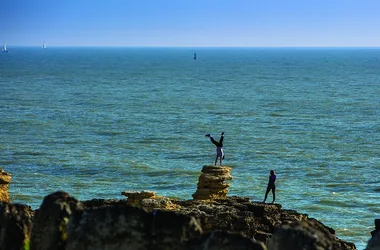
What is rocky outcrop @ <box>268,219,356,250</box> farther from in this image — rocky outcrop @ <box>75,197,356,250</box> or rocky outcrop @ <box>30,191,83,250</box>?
rocky outcrop @ <box>30,191,83,250</box>

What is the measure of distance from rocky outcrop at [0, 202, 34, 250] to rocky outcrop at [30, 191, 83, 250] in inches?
6.4

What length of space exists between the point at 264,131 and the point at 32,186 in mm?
35877

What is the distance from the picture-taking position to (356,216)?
168 ft

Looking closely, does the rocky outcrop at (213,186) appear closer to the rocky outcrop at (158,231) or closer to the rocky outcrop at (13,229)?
the rocky outcrop at (13,229)

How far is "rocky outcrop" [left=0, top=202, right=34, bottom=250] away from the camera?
14.6m

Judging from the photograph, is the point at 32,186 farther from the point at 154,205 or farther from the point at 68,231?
the point at 68,231

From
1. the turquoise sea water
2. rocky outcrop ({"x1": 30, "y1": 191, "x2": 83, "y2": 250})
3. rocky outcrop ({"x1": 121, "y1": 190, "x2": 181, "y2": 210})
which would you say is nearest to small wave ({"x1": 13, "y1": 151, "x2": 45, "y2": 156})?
the turquoise sea water

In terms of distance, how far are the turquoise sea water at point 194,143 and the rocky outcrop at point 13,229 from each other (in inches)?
1208

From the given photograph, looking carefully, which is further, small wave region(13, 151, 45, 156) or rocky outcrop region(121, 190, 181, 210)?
small wave region(13, 151, 45, 156)

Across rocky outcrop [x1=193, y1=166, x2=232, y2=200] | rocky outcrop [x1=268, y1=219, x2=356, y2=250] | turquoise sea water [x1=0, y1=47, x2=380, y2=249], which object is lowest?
turquoise sea water [x1=0, y1=47, x2=380, y2=249]

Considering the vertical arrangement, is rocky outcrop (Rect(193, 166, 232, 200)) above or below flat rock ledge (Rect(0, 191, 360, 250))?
below

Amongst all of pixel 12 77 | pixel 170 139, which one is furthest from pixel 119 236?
pixel 12 77

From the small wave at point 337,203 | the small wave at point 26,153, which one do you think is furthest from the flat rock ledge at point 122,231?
the small wave at point 26,153

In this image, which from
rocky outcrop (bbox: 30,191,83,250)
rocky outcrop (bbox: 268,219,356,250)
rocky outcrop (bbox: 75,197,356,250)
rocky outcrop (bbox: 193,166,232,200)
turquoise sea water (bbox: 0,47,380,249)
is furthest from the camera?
turquoise sea water (bbox: 0,47,380,249)
